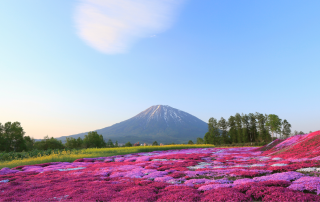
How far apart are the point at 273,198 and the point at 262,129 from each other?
103530 millimetres

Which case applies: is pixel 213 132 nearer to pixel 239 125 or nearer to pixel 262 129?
pixel 239 125

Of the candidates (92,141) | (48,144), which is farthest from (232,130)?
(48,144)

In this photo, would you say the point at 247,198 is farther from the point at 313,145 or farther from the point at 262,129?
the point at 262,129

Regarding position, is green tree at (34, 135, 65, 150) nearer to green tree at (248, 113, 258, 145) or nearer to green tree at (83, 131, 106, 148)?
green tree at (83, 131, 106, 148)

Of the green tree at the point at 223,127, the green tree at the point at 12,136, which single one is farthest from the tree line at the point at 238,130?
the green tree at the point at 12,136

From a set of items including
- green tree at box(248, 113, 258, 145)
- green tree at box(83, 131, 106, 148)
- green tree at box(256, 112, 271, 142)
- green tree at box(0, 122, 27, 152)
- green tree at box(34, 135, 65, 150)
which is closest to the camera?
green tree at box(0, 122, 27, 152)

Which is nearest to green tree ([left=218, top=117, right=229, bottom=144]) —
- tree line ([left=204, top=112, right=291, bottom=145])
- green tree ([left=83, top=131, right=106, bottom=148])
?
tree line ([left=204, top=112, right=291, bottom=145])

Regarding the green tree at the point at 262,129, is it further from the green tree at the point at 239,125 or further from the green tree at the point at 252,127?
the green tree at the point at 239,125

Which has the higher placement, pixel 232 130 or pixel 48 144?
pixel 232 130

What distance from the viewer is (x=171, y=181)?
1016 cm

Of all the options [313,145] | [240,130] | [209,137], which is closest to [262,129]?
[240,130]

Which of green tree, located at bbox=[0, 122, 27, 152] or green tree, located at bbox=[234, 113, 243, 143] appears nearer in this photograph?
green tree, located at bbox=[0, 122, 27, 152]

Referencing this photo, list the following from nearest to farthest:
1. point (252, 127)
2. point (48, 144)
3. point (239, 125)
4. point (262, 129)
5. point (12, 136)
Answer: point (12, 136), point (48, 144), point (262, 129), point (252, 127), point (239, 125)

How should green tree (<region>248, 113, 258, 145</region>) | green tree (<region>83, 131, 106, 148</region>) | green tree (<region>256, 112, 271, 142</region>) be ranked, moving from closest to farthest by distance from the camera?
green tree (<region>83, 131, 106, 148</region>) → green tree (<region>256, 112, 271, 142</region>) → green tree (<region>248, 113, 258, 145</region>)
